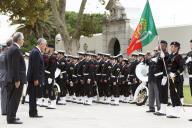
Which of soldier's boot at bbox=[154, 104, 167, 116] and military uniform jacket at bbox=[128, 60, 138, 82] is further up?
military uniform jacket at bbox=[128, 60, 138, 82]

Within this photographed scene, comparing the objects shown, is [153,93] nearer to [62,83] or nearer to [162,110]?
[162,110]

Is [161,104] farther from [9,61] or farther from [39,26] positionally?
[39,26]

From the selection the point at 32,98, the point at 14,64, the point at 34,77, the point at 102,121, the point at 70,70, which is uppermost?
the point at 70,70

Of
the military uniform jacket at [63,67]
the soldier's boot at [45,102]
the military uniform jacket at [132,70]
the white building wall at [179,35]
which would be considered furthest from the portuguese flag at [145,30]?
the white building wall at [179,35]

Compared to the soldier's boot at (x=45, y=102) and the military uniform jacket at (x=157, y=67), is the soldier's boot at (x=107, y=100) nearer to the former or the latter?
A: the soldier's boot at (x=45, y=102)

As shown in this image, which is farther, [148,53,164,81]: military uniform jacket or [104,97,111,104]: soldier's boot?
[104,97,111,104]: soldier's boot

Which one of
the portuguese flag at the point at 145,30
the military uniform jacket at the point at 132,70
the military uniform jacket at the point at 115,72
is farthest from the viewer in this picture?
the military uniform jacket at the point at 115,72

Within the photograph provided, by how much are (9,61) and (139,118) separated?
13.6 feet

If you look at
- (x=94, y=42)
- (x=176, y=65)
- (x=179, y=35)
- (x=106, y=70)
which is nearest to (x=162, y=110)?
(x=176, y=65)

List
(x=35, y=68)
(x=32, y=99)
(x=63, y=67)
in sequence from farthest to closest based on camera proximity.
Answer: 1. (x=63, y=67)
2. (x=35, y=68)
3. (x=32, y=99)

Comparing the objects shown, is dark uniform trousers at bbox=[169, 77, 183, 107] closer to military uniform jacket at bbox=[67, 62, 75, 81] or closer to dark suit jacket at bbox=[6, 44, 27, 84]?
dark suit jacket at bbox=[6, 44, 27, 84]

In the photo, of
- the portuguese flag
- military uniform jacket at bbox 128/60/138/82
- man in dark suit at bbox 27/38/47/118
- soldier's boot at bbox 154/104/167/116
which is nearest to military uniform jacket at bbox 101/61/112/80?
military uniform jacket at bbox 128/60/138/82

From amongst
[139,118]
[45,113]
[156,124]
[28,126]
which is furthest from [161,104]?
[28,126]

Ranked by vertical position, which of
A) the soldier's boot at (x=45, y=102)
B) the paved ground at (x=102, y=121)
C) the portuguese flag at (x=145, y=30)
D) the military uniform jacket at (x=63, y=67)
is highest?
the portuguese flag at (x=145, y=30)
